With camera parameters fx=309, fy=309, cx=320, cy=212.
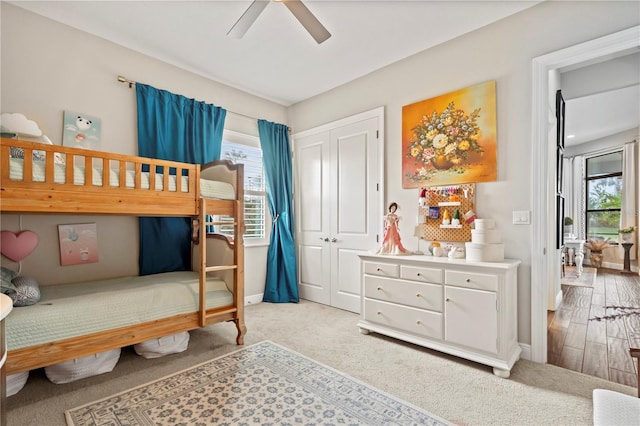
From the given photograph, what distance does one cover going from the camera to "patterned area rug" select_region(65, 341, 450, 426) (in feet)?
5.59

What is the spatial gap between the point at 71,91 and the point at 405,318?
137 inches

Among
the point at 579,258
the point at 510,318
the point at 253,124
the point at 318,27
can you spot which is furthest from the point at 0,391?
the point at 579,258

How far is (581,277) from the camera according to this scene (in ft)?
18.5

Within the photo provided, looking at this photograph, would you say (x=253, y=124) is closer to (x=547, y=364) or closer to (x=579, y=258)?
(x=547, y=364)

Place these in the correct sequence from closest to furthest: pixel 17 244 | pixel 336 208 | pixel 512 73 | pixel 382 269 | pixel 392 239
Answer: pixel 17 244, pixel 512 73, pixel 382 269, pixel 392 239, pixel 336 208

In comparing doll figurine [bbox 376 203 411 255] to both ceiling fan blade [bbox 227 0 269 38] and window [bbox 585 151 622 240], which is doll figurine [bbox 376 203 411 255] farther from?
window [bbox 585 151 622 240]

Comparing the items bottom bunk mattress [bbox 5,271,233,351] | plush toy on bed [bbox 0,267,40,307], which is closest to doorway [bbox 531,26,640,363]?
bottom bunk mattress [bbox 5,271,233,351]

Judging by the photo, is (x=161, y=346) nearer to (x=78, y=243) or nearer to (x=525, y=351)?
(x=78, y=243)

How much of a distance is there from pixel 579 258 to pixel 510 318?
5.33m

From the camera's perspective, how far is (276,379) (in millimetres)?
2119

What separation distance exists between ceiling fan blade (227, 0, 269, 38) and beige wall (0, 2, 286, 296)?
1357 millimetres

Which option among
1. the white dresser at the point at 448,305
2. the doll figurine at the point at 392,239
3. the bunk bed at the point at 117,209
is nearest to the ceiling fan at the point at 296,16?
the bunk bed at the point at 117,209

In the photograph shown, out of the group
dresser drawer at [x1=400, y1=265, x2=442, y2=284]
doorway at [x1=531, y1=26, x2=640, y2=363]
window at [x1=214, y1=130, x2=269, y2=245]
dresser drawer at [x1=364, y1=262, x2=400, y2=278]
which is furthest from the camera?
window at [x1=214, y1=130, x2=269, y2=245]

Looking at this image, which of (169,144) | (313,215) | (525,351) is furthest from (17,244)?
(525,351)
